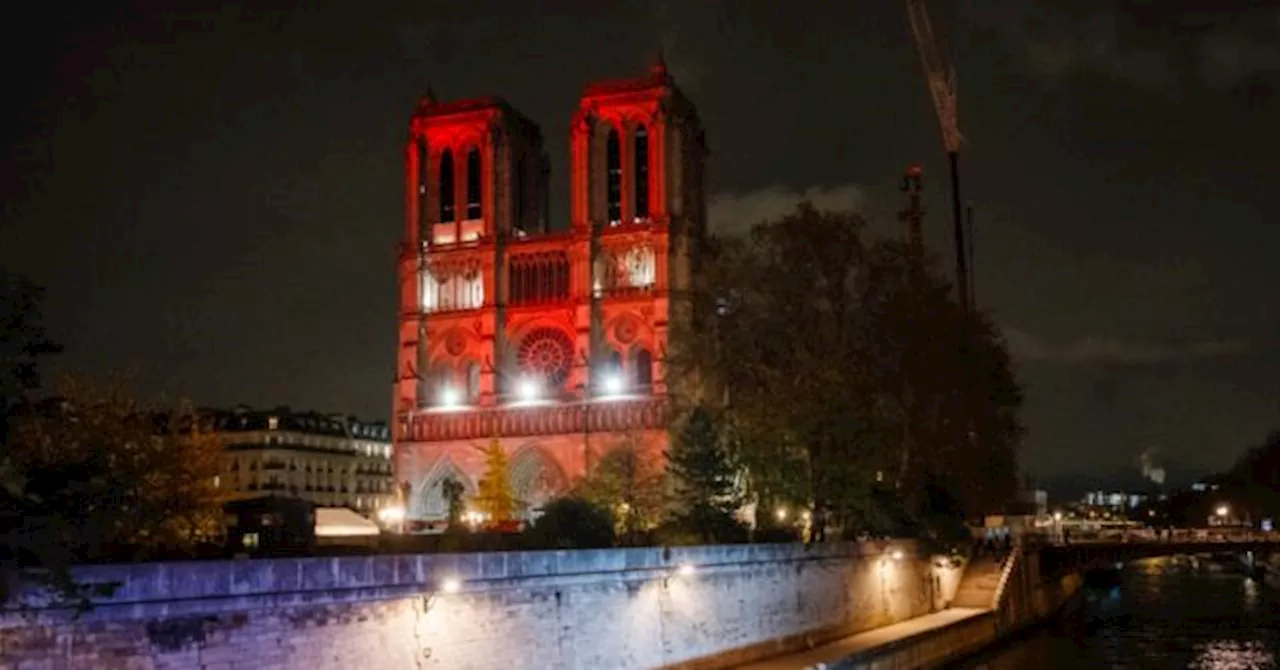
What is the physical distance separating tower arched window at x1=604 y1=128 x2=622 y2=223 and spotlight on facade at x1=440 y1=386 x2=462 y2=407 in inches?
586

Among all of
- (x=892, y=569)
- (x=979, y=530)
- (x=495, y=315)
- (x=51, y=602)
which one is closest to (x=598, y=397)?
(x=495, y=315)

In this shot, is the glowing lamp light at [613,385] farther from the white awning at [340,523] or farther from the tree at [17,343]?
the tree at [17,343]

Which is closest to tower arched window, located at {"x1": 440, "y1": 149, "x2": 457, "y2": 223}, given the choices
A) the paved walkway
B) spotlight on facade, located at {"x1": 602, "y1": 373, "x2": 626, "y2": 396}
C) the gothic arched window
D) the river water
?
the gothic arched window

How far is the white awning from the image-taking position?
182 ft

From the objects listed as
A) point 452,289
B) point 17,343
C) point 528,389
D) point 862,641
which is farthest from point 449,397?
point 17,343

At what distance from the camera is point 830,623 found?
48.2 metres

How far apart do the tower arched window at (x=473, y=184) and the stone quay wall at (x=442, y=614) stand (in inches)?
2215

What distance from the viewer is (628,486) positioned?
75.6 meters

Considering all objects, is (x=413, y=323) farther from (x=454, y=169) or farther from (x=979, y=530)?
(x=979, y=530)

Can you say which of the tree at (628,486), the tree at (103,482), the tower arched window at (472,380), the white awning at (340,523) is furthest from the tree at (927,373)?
the tower arched window at (472,380)

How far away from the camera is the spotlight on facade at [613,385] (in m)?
92.2

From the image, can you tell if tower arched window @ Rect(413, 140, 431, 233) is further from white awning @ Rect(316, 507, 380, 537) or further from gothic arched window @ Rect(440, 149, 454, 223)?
white awning @ Rect(316, 507, 380, 537)

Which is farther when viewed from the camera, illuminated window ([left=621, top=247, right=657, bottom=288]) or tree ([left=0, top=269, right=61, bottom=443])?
illuminated window ([left=621, top=247, right=657, bottom=288])

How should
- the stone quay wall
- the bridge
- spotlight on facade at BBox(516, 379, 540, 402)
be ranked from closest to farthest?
the stone quay wall, the bridge, spotlight on facade at BBox(516, 379, 540, 402)
